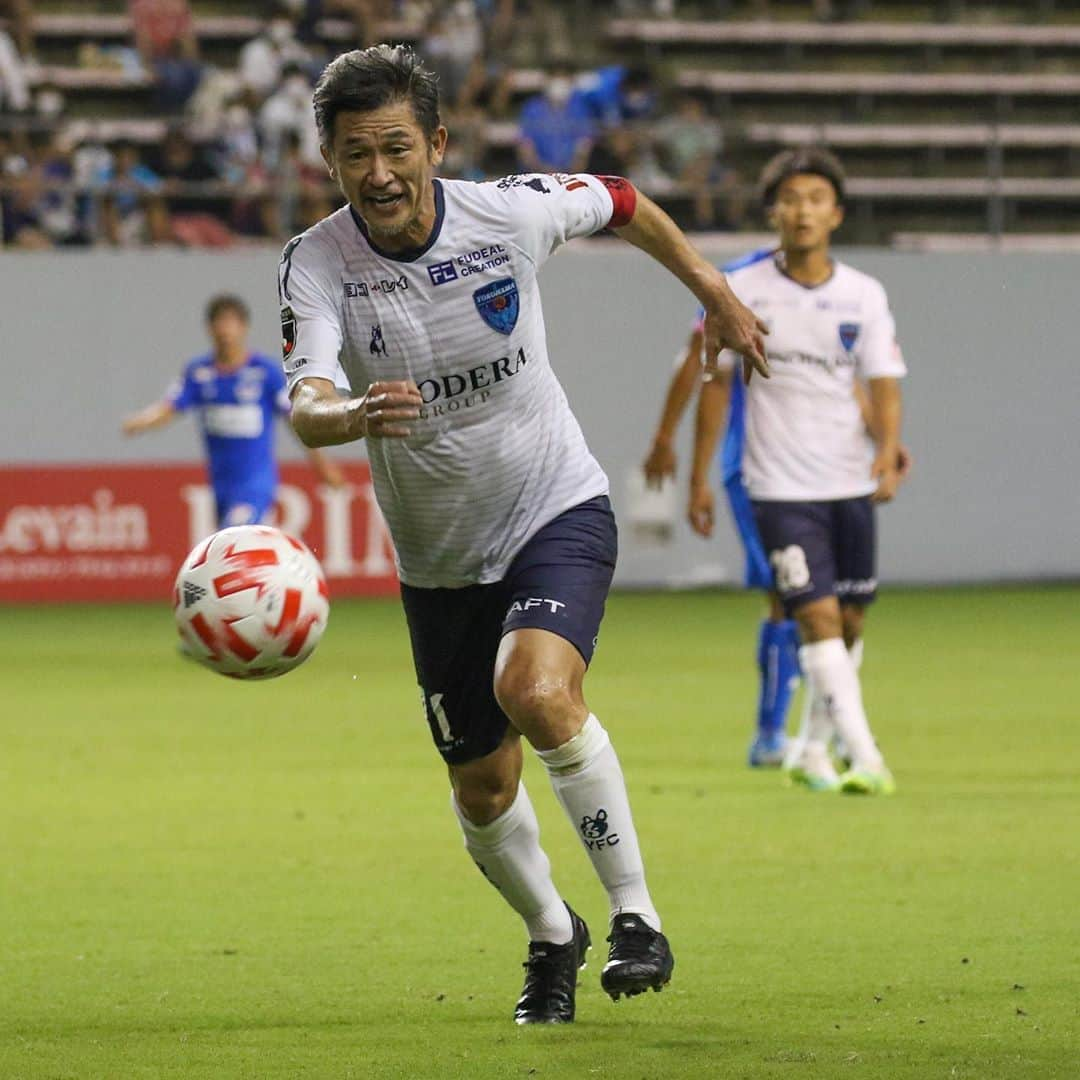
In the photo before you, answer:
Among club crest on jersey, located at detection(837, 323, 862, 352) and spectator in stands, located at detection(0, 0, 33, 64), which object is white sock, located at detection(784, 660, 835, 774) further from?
spectator in stands, located at detection(0, 0, 33, 64)

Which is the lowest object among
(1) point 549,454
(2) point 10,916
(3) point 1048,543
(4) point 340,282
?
(3) point 1048,543

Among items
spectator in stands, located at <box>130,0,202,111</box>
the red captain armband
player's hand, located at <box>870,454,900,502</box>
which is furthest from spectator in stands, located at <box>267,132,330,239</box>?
the red captain armband

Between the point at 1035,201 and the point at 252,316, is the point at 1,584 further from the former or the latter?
the point at 1035,201

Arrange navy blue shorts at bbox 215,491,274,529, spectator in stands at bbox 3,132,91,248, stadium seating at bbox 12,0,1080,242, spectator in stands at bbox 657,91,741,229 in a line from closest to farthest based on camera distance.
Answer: navy blue shorts at bbox 215,491,274,529, spectator in stands at bbox 3,132,91,248, spectator in stands at bbox 657,91,741,229, stadium seating at bbox 12,0,1080,242

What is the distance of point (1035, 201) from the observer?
23.5 metres

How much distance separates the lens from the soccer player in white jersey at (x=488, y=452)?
5.27 metres

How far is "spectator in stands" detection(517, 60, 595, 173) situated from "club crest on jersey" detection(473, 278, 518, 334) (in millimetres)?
17074

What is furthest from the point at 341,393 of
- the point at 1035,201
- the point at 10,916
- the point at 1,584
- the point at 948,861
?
the point at 1035,201

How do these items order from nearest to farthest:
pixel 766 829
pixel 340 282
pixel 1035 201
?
pixel 340 282 → pixel 766 829 → pixel 1035 201

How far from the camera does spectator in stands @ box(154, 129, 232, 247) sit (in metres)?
21.8

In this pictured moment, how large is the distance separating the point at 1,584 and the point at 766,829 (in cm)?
1274

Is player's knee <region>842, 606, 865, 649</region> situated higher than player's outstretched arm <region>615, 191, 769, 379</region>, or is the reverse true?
player's outstretched arm <region>615, 191, 769, 379</region>

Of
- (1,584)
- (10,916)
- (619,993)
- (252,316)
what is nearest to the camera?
(619,993)

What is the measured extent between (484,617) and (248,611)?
1.94 ft
